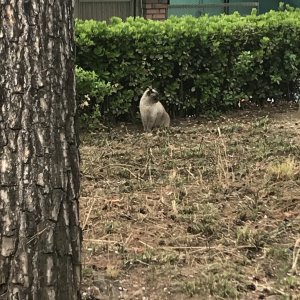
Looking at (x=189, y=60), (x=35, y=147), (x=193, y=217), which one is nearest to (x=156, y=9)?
(x=189, y=60)

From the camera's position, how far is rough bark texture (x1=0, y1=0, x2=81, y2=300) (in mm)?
3014

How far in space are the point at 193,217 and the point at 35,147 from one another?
214cm

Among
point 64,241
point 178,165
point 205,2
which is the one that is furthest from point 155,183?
point 205,2

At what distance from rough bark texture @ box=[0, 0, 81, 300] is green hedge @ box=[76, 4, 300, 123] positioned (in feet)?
17.5

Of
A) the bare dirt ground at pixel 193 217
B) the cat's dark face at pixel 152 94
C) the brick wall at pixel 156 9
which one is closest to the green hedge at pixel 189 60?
the cat's dark face at pixel 152 94

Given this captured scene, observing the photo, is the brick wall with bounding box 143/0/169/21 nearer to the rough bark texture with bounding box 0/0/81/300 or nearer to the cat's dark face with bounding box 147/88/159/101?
the cat's dark face with bounding box 147/88/159/101

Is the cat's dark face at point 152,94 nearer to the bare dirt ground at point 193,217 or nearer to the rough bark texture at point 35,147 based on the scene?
the bare dirt ground at point 193,217

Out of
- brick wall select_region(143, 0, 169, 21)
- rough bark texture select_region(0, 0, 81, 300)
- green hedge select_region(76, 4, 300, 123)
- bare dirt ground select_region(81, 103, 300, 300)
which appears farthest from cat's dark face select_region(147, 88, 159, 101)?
rough bark texture select_region(0, 0, 81, 300)

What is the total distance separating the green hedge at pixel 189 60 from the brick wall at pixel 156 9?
2.28 meters

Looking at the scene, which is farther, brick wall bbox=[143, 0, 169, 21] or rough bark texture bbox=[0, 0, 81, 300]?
brick wall bbox=[143, 0, 169, 21]

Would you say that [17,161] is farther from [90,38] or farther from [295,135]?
[90,38]

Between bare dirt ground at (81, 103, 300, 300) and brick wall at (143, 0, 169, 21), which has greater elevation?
brick wall at (143, 0, 169, 21)

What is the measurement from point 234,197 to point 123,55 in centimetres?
413

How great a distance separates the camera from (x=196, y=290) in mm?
3791
